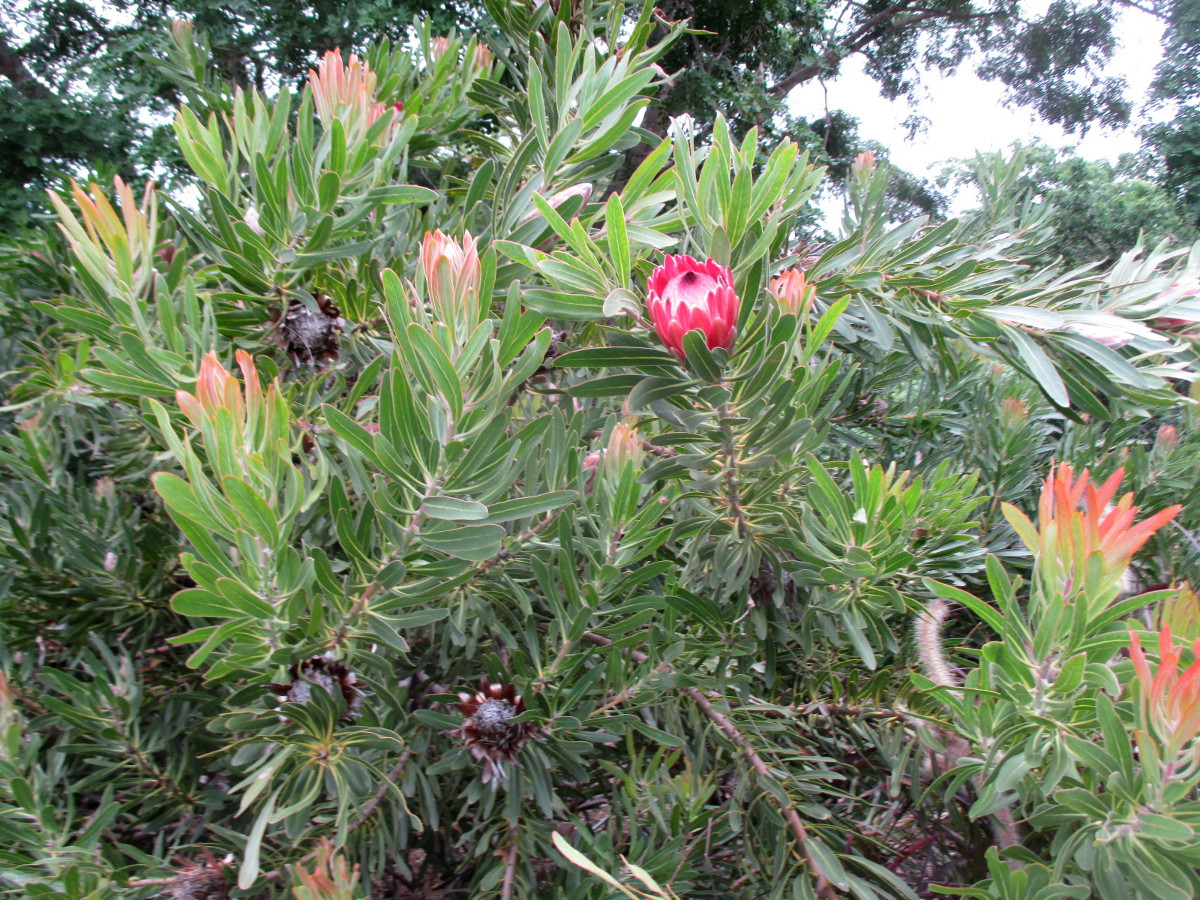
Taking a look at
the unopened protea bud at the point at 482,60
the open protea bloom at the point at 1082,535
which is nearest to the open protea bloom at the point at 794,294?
the open protea bloom at the point at 1082,535

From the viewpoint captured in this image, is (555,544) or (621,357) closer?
(621,357)

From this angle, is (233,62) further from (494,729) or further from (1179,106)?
(1179,106)

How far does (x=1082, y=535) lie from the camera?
44 cm

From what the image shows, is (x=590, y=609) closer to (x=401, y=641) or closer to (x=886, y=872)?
(x=401, y=641)

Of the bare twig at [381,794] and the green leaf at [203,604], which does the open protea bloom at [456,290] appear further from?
the bare twig at [381,794]

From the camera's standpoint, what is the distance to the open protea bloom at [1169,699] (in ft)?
1.22

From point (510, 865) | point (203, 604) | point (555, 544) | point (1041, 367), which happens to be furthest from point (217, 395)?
point (1041, 367)

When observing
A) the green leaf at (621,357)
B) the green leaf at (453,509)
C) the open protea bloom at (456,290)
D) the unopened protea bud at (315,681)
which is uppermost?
the open protea bloom at (456,290)

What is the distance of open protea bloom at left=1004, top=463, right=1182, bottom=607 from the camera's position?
0.44 meters

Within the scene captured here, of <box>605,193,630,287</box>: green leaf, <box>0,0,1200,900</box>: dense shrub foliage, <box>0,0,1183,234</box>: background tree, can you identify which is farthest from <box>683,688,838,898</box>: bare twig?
<box>0,0,1183,234</box>: background tree

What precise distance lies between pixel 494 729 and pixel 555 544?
0.18 meters

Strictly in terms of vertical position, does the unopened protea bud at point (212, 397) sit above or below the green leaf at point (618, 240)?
below

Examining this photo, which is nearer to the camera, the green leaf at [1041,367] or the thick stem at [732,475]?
the thick stem at [732,475]

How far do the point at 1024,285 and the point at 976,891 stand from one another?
621mm
